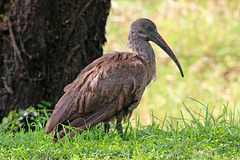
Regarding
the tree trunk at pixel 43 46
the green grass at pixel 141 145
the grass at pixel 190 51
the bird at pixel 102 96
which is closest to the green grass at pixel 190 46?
the grass at pixel 190 51

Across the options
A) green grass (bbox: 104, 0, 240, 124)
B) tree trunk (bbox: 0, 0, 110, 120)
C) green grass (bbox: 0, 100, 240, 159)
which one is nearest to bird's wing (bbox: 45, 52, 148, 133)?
green grass (bbox: 0, 100, 240, 159)

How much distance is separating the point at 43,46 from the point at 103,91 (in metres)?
1.62

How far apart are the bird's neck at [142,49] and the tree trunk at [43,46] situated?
39.9 inches

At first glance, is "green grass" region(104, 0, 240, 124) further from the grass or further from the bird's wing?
the bird's wing

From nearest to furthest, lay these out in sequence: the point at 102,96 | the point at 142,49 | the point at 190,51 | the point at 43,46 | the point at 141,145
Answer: the point at 141,145, the point at 102,96, the point at 142,49, the point at 43,46, the point at 190,51

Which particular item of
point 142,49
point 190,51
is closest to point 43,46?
point 142,49

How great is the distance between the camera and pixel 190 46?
1298cm

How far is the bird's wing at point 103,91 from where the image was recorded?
492 centimetres

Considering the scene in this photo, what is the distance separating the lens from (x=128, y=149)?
4344 millimetres

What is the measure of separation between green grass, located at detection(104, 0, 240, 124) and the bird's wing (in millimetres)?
6547

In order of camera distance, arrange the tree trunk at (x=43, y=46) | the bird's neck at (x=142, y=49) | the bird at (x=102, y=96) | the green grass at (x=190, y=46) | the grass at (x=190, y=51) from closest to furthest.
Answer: the bird at (x=102, y=96), the bird's neck at (x=142, y=49), the tree trunk at (x=43, y=46), the grass at (x=190, y=51), the green grass at (x=190, y=46)

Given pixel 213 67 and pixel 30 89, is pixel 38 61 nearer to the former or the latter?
pixel 30 89

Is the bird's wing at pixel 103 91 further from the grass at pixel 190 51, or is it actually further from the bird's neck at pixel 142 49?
the grass at pixel 190 51

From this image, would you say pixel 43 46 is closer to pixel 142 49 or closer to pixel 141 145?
pixel 142 49
